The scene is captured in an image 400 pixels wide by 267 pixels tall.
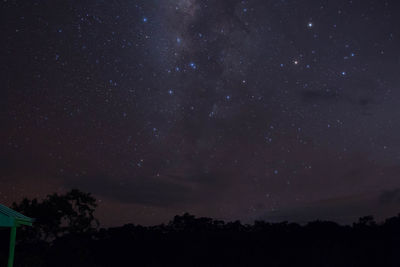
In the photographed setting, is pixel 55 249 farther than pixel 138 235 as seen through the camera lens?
No

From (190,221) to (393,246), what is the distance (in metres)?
14.3

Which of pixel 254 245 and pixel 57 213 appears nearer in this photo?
pixel 57 213

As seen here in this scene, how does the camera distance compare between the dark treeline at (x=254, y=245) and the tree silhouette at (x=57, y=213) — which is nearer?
the tree silhouette at (x=57, y=213)

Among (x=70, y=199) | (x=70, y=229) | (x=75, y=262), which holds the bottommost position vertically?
(x=75, y=262)

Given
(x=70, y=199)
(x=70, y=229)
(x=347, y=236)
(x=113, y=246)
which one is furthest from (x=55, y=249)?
(x=347, y=236)

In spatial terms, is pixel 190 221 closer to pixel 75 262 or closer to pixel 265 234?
pixel 265 234

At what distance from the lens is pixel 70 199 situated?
18.6m

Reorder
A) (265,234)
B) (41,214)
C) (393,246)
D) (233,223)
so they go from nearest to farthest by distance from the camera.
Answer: (41,214)
(393,246)
(265,234)
(233,223)

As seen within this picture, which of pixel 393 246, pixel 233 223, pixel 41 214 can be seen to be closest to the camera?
pixel 41 214

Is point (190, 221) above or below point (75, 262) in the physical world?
above

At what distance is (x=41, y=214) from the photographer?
59.3 ft

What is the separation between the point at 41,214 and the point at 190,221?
1642 cm

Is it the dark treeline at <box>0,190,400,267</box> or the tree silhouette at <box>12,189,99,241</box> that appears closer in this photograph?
the tree silhouette at <box>12,189,99,241</box>

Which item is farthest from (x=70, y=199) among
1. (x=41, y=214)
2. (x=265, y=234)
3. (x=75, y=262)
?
(x=265, y=234)
